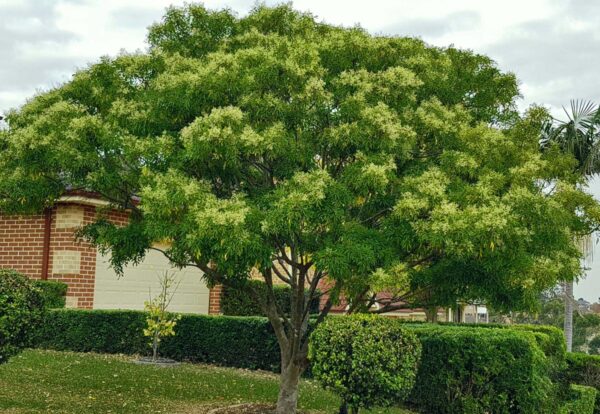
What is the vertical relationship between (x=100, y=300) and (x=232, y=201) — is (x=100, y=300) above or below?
below

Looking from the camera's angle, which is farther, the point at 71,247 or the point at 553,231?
the point at 71,247

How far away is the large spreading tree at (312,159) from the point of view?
26.2 ft

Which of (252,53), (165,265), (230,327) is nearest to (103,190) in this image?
(252,53)

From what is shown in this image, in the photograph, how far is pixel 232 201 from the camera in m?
8.17

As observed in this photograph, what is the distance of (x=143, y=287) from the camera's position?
63.0ft

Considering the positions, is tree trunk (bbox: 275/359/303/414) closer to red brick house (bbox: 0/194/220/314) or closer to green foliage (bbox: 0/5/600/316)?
green foliage (bbox: 0/5/600/316)

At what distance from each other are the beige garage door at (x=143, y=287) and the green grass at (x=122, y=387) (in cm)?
262

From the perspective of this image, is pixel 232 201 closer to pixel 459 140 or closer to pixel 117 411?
pixel 459 140

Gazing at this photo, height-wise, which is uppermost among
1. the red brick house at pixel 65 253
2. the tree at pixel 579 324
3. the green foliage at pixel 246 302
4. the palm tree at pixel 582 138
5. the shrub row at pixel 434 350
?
the palm tree at pixel 582 138

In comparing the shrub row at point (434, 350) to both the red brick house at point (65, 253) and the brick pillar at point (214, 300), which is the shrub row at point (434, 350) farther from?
the brick pillar at point (214, 300)

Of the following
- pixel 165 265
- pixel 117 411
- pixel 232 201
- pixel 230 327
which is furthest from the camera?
pixel 165 265

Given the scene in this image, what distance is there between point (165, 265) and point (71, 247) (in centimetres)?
359

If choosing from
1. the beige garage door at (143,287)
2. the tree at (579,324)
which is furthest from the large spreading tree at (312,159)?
the tree at (579,324)

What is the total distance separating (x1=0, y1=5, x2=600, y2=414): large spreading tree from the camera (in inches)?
314
